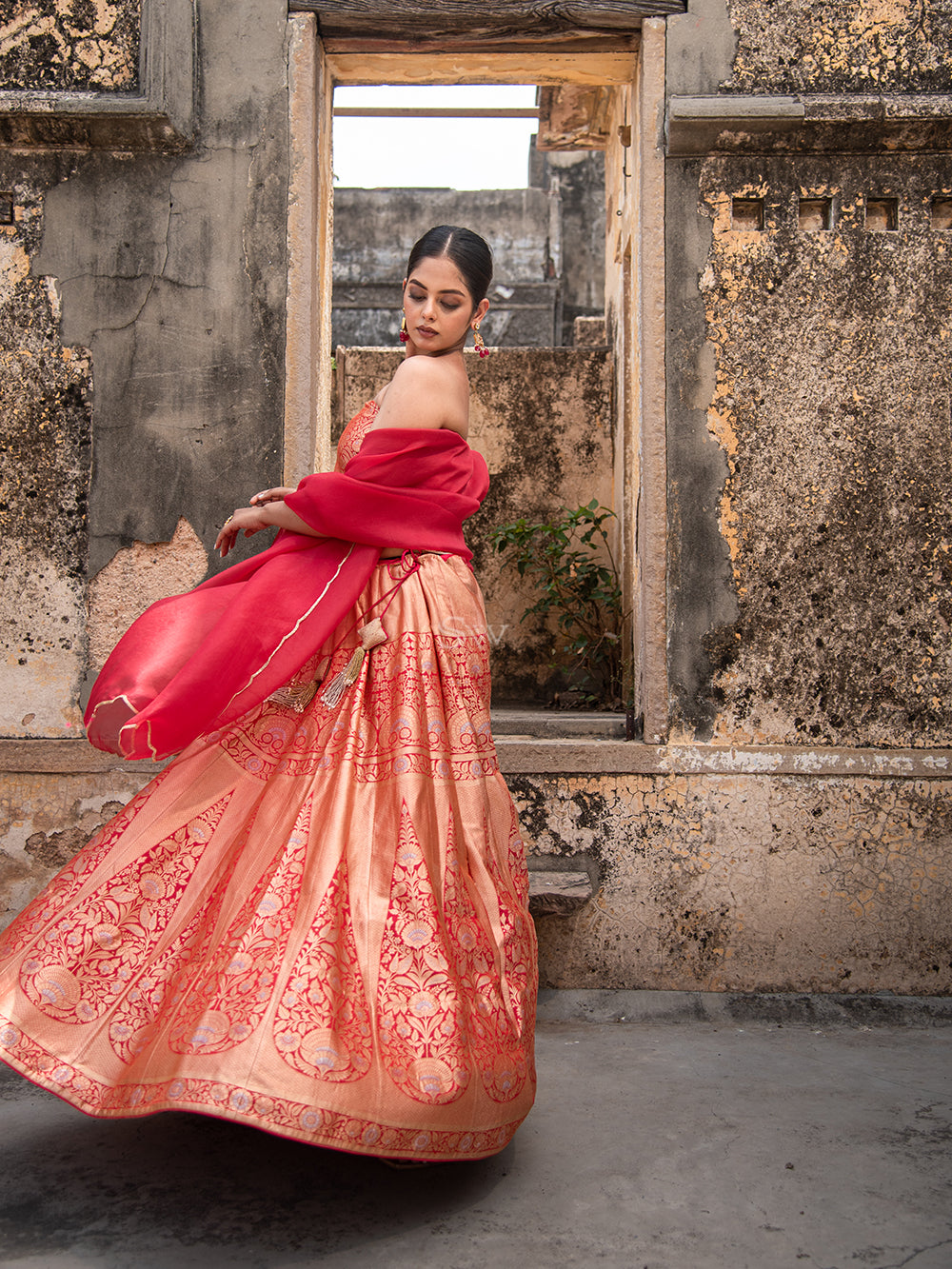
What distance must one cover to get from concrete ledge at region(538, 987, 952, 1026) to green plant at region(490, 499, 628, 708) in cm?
146

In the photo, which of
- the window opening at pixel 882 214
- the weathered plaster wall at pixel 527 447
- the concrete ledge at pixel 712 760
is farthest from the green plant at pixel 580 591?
the window opening at pixel 882 214

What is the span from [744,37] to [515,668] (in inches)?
118

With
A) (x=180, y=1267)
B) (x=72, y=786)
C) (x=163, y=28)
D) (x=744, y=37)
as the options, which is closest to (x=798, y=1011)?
(x=180, y=1267)

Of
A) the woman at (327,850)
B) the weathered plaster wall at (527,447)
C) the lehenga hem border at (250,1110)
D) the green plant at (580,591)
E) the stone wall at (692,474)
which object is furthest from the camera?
the weathered plaster wall at (527,447)

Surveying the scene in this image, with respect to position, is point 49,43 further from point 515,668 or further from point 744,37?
point 515,668

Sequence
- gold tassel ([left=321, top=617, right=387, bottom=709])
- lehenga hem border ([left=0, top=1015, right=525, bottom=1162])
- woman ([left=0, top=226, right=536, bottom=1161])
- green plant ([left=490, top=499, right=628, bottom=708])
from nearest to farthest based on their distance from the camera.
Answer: lehenga hem border ([left=0, top=1015, right=525, bottom=1162]) → woman ([left=0, top=226, right=536, bottom=1161]) → gold tassel ([left=321, top=617, right=387, bottom=709]) → green plant ([left=490, top=499, right=628, bottom=708])

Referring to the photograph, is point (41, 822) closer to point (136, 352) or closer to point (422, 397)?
point (136, 352)

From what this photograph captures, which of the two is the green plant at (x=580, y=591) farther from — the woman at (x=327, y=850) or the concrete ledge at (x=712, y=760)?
the woman at (x=327, y=850)

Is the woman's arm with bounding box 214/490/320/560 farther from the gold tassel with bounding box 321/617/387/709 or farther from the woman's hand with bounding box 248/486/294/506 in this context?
the gold tassel with bounding box 321/617/387/709

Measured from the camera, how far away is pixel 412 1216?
2.02 m

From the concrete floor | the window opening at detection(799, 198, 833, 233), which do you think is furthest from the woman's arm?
the window opening at detection(799, 198, 833, 233)

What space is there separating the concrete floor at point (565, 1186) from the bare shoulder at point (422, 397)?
1.65 m

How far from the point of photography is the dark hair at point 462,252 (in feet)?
8.16

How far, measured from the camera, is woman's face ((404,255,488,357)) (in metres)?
2.49
